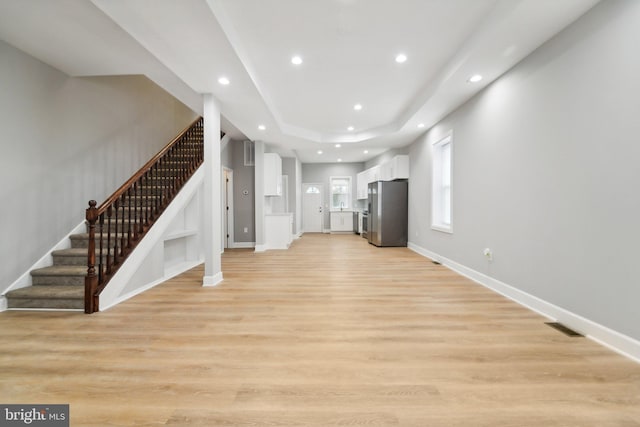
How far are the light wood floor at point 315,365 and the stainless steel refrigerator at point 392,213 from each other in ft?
12.8

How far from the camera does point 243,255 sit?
19.7ft

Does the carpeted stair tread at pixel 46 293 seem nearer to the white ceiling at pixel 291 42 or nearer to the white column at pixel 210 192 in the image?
the white column at pixel 210 192

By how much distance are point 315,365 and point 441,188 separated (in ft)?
15.1

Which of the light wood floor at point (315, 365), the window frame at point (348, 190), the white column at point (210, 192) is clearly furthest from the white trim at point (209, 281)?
the window frame at point (348, 190)

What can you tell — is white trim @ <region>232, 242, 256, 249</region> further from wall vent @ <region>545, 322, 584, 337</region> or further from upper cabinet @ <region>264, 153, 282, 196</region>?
wall vent @ <region>545, 322, 584, 337</region>

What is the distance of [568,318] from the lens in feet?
7.66

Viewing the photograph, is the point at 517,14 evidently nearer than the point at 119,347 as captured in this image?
No

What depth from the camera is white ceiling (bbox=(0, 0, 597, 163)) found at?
2270 mm

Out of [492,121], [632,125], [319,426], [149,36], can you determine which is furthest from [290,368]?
[492,121]

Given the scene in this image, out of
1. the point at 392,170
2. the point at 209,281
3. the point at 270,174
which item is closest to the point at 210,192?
the point at 209,281

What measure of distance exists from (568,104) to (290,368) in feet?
10.6

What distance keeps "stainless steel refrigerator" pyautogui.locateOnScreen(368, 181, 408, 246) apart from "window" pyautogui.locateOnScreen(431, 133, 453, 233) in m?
1.56

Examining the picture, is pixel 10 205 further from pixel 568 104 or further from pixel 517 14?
pixel 568 104

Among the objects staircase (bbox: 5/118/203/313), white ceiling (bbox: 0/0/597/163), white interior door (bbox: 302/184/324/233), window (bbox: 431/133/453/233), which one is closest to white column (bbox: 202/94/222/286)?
white ceiling (bbox: 0/0/597/163)
